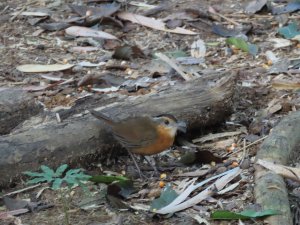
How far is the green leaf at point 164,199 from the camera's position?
196 inches

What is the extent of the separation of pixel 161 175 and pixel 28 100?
125 cm

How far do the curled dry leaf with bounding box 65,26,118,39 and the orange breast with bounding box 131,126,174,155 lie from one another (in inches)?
114

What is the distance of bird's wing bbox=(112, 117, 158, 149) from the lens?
5.57 meters

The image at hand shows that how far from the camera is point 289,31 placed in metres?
8.20

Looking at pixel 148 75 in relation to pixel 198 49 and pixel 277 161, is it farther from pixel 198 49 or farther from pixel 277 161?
pixel 277 161

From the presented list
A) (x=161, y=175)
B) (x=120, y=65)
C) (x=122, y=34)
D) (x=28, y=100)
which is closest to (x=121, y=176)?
(x=161, y=175)

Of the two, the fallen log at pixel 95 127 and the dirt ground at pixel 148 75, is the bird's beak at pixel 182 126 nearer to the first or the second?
the fallen log at pixel 95 127

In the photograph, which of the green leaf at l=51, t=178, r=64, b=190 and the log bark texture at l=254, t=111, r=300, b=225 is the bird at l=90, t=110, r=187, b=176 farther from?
the green leaf at l=51, t=178, r=64, b=190

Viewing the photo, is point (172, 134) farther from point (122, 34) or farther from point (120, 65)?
point (122, 34)

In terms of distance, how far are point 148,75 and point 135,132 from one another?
76.2 inches

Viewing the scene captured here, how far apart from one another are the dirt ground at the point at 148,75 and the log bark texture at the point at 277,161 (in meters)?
0.10

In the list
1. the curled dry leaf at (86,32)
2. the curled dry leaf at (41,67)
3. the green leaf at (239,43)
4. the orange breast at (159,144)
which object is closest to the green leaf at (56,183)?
the orange breast at (159,144)

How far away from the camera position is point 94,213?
4953 millimetres

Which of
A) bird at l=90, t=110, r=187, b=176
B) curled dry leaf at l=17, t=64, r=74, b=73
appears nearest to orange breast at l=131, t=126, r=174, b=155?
bird at l=90, t=110, r=187, b=176
